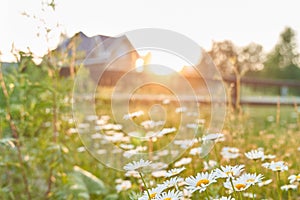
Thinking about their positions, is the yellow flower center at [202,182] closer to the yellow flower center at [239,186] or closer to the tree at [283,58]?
the yellow flower center at [239,186]

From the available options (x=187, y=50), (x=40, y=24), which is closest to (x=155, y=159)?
(x=187, y=50)

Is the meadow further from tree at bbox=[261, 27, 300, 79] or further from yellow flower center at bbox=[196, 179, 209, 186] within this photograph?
tree at bbox=[261, 27, 300, 79]

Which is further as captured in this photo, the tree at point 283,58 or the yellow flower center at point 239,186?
the tree at point 283,58

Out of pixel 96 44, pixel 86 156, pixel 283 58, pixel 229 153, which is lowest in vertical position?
pixel 86 156

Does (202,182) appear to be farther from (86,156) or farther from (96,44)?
(86,156)

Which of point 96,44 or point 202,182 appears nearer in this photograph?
point 202,182

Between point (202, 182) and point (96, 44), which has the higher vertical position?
point (96, 44)

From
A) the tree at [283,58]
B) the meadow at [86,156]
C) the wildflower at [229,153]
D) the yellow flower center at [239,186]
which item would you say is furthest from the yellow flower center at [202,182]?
the tree at [283,58]

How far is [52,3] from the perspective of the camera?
→ 147cm

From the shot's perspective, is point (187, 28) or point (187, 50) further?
point (187, 28)

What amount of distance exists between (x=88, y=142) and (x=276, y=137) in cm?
129

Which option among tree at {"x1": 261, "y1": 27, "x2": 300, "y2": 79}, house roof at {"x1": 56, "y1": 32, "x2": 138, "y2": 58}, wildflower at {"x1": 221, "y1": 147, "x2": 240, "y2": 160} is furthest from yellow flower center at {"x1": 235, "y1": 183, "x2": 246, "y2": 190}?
tree at {"x1": 261, "y1": 27, "x2": 300, "y2": 79}

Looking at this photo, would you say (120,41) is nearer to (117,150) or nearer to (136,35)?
(136,35)

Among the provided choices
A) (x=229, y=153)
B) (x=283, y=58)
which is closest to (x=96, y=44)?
(x=229, y=153)
